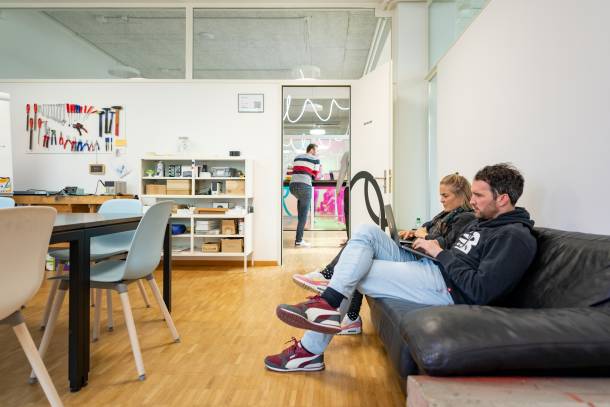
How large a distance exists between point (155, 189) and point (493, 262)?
4069mm

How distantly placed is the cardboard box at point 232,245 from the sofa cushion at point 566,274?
3404mm

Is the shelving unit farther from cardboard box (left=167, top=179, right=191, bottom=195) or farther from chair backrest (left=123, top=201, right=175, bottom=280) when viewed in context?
chair backrest (left=123, top=201, right=175, bottom=280)

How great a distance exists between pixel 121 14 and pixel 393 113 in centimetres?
359

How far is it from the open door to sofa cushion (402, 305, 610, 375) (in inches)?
131

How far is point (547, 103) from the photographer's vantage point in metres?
1.90

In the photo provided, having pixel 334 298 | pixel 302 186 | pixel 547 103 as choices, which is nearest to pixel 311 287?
pixel 334 298

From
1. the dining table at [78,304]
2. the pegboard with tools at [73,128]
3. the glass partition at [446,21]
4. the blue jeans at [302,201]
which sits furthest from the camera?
the blue jeans at [302,201]

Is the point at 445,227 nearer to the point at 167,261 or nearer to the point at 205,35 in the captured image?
the point at 167,261

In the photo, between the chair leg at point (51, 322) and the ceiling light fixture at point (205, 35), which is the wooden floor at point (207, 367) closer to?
the chair leg at point (51, 322)

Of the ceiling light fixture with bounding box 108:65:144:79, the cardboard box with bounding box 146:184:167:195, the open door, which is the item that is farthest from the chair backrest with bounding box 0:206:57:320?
the ceiling light fixture with bounding box 108:65:144:79

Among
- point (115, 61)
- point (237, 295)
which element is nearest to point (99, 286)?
point (237, 295)

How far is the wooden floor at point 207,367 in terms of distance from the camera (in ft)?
5.26

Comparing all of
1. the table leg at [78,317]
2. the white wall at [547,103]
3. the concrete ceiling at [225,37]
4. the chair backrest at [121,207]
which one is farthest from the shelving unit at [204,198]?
the table leg at [78,317]

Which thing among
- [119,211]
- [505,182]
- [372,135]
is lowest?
[119,211]
